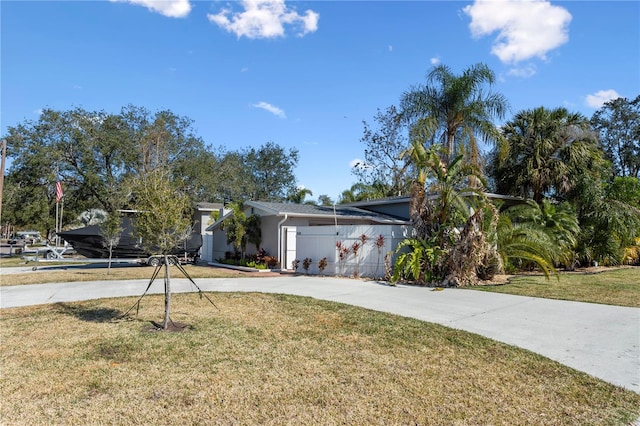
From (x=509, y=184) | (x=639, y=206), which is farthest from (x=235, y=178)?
(x=639, y=206)

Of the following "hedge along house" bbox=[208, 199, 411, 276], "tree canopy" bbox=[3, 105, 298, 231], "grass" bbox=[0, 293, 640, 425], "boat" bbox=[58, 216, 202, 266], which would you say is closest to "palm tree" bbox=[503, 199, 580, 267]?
"hedge along house" bbox=[208, 199, 411, 276]

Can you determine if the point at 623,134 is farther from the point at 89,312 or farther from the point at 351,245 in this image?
the point at 89,312

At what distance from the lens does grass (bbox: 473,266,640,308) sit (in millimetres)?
9766

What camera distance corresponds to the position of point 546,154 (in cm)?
1869

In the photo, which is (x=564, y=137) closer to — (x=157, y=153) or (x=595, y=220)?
(x=595, y=220)

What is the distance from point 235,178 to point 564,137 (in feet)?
79.3

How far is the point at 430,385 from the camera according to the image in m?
4.35

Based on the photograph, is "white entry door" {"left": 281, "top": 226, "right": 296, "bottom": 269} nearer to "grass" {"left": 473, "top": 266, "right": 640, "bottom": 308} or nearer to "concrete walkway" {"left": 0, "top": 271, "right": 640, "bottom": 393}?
"concrete walkway" {"left": 0, "top": 271, "right": 640, "bottom": 393}

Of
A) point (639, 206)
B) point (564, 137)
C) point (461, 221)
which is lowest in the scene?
point (461, 221)

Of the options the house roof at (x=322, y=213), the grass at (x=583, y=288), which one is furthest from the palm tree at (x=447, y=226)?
the house roof at (x=322, y=213)

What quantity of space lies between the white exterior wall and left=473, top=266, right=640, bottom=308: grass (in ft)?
11.1

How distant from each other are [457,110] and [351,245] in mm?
7342

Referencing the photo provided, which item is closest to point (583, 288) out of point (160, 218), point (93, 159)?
point (160, 218)

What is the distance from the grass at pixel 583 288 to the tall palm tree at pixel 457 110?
5.54 meters
